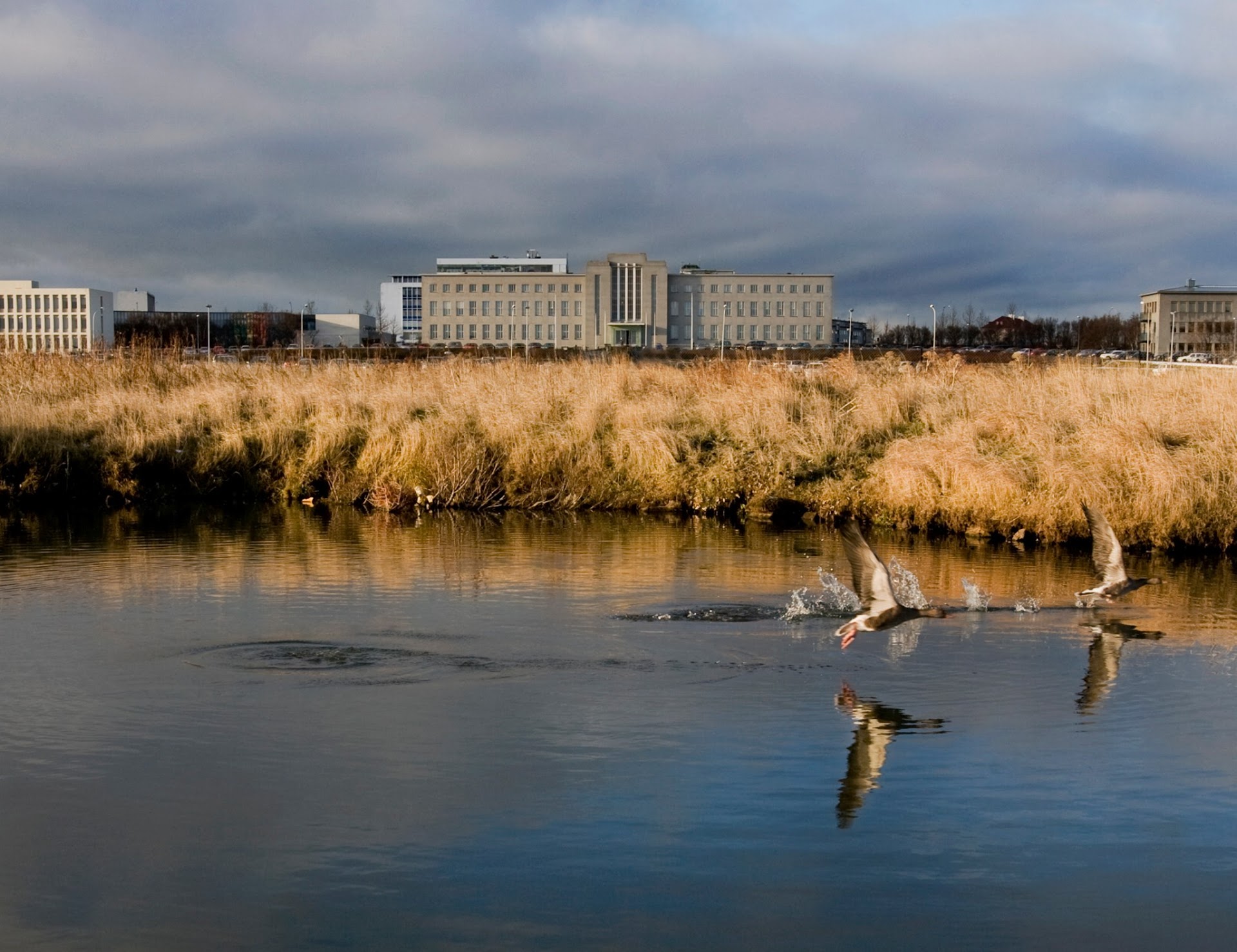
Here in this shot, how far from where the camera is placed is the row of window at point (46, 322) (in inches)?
5536

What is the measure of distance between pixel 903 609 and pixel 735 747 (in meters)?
2.64

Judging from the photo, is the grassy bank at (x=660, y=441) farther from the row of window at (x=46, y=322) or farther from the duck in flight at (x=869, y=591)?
the row of window at (x=46, y=322)

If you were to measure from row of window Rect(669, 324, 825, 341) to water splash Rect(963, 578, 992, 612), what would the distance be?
5701 inches

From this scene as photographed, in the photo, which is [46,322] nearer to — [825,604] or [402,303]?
[402,303]

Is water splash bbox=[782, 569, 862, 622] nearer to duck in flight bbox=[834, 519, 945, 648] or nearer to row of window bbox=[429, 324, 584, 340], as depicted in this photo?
duck in flight bbox=[834, 519, 945, 648]

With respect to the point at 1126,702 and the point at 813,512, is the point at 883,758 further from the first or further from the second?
the point at 813,512

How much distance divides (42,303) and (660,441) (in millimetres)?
136418

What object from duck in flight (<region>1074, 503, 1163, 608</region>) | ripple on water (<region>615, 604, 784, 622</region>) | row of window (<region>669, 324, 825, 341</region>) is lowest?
ripple on water (<region>615, 604, 784, 622</region>)

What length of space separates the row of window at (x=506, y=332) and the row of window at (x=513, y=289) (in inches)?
153

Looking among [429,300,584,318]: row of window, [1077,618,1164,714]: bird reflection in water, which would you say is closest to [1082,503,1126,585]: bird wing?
[1077,618,1164,714]: bird reflection in water

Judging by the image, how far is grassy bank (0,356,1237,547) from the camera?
2100cm

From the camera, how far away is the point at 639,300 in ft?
518


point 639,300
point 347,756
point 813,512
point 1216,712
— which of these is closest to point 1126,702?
point 1216,712

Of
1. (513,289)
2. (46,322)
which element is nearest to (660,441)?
(46,322)
